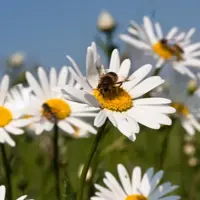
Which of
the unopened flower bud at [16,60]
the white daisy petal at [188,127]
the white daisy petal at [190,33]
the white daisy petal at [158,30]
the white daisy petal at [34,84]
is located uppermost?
the unopened flower bud at [16,60]

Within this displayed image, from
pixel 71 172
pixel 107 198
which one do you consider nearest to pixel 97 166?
pixel 107 198

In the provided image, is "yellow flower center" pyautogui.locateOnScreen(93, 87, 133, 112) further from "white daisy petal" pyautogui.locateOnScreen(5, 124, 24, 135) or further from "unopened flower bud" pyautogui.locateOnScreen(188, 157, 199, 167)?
"unopened flower bud" pyautogui.locateOnScreen(188, 157, 199, 167)

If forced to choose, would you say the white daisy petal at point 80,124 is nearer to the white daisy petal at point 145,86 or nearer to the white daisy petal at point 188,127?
the white daisy petal at point 145,86

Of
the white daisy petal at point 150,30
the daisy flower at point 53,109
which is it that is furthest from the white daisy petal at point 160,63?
the daisy flower at point 53,109

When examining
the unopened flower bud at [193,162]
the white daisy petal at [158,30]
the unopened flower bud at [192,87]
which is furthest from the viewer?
the unopened flower bud at [193,162]

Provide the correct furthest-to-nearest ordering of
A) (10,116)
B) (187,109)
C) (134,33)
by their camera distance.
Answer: (187,109)
(134,33)
(10,116)

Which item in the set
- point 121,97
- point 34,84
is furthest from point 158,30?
point 121,97

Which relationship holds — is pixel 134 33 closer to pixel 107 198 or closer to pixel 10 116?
pixel 10 116

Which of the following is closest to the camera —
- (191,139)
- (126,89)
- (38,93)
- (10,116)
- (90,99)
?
(90,99)
